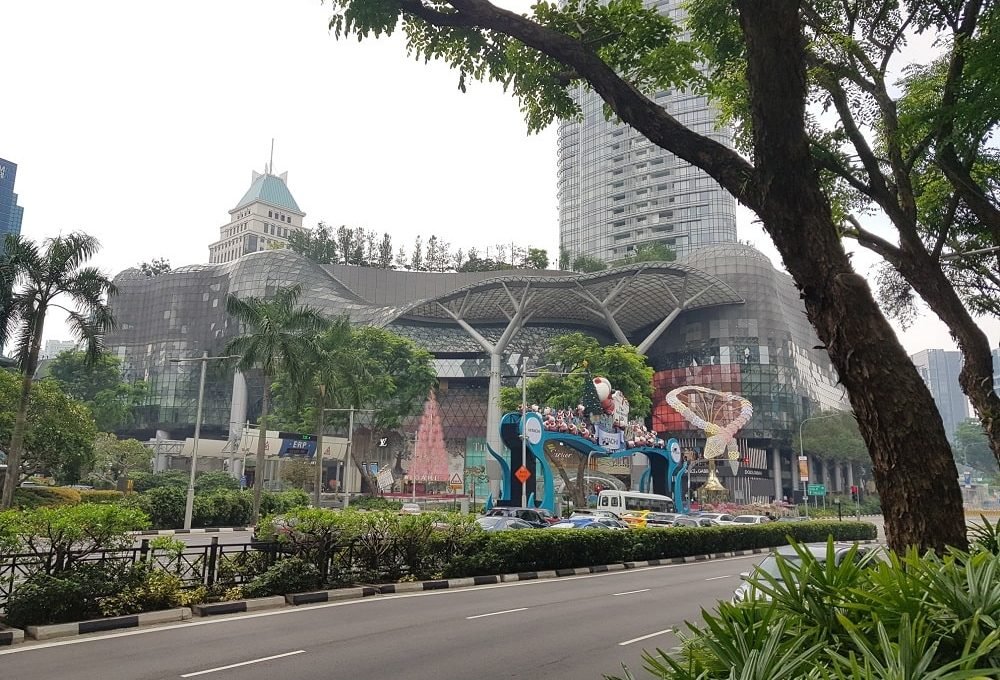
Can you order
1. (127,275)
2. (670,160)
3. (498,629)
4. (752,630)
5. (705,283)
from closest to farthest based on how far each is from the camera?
1. (752,630)
2. (498,629)
3. (705,283)
4. (127,275)
5. (670,160)

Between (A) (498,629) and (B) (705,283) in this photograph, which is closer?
(A) (498,629)

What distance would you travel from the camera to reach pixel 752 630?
12.8 ft

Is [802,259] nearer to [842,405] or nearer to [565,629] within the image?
[565,629]

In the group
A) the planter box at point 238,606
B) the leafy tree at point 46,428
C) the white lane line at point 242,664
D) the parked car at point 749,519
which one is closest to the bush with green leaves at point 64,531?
the planter box at point 238,606

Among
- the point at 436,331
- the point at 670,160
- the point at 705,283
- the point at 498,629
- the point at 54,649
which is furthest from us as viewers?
the point at 670,160

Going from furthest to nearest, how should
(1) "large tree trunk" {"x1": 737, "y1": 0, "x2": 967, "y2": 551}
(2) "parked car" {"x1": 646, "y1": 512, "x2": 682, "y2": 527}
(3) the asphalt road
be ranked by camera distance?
1. (2) "parked car" {"x1": 646, "y1": 512, "x2": 682, "y2": 527}
2. (3) the asphalt road
3. (1) "large tree trunk" {"x1": 737, "y1": 0, "x2": 967, "y2": 551}

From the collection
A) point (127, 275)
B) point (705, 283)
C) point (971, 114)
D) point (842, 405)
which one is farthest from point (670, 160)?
point (971, 114)

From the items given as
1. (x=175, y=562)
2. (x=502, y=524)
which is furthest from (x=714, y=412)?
Result: (x=175, y=562)

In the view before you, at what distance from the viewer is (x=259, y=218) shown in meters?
190

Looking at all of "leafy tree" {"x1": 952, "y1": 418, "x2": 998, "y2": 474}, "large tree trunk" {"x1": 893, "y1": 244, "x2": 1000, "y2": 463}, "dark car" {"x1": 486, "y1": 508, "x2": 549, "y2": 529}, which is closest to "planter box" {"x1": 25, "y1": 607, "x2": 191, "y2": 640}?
"large tree trunk" {"x1": 893, "y1": 244, "x2": 1000, "y2": 463}

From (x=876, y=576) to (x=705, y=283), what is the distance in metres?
80.8

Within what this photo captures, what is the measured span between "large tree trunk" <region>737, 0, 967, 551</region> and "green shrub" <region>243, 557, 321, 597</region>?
11914mm

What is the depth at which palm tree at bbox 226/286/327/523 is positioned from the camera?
34.5 metres

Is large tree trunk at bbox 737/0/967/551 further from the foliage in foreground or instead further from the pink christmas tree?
the pink christmas tree
